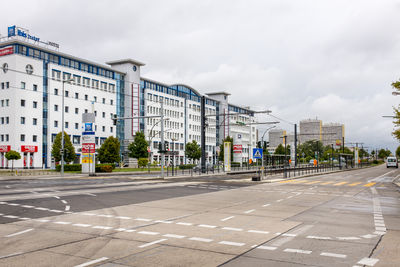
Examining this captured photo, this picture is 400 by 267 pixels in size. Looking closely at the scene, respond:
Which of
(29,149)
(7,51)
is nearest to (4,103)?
(29,149)

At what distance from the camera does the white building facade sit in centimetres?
6444

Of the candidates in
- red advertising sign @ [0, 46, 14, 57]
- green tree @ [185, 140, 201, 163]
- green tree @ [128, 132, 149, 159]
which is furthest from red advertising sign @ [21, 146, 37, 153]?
green tree @ [185, 140, 201, 163]

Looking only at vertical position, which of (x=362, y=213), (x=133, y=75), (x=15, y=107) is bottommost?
(x=362, y=213)

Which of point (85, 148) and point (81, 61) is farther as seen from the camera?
point (81, 61)

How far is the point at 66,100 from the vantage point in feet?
240

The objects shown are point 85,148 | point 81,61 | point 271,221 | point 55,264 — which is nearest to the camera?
point 55,264

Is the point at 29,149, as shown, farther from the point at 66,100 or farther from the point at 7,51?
the point at 7,51

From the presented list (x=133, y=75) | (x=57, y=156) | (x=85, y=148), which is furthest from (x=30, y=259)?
(x=133, y=75)

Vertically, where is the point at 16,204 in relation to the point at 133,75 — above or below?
below

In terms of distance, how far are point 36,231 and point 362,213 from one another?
1023 centimetres

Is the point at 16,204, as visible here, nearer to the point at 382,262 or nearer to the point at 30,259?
the point at 30,259

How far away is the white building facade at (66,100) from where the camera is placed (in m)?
64.4

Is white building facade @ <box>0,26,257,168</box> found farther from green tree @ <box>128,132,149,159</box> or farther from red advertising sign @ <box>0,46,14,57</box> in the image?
green tree @ <box>128,132,149,159</box>

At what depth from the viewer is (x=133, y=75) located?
88812 mm
